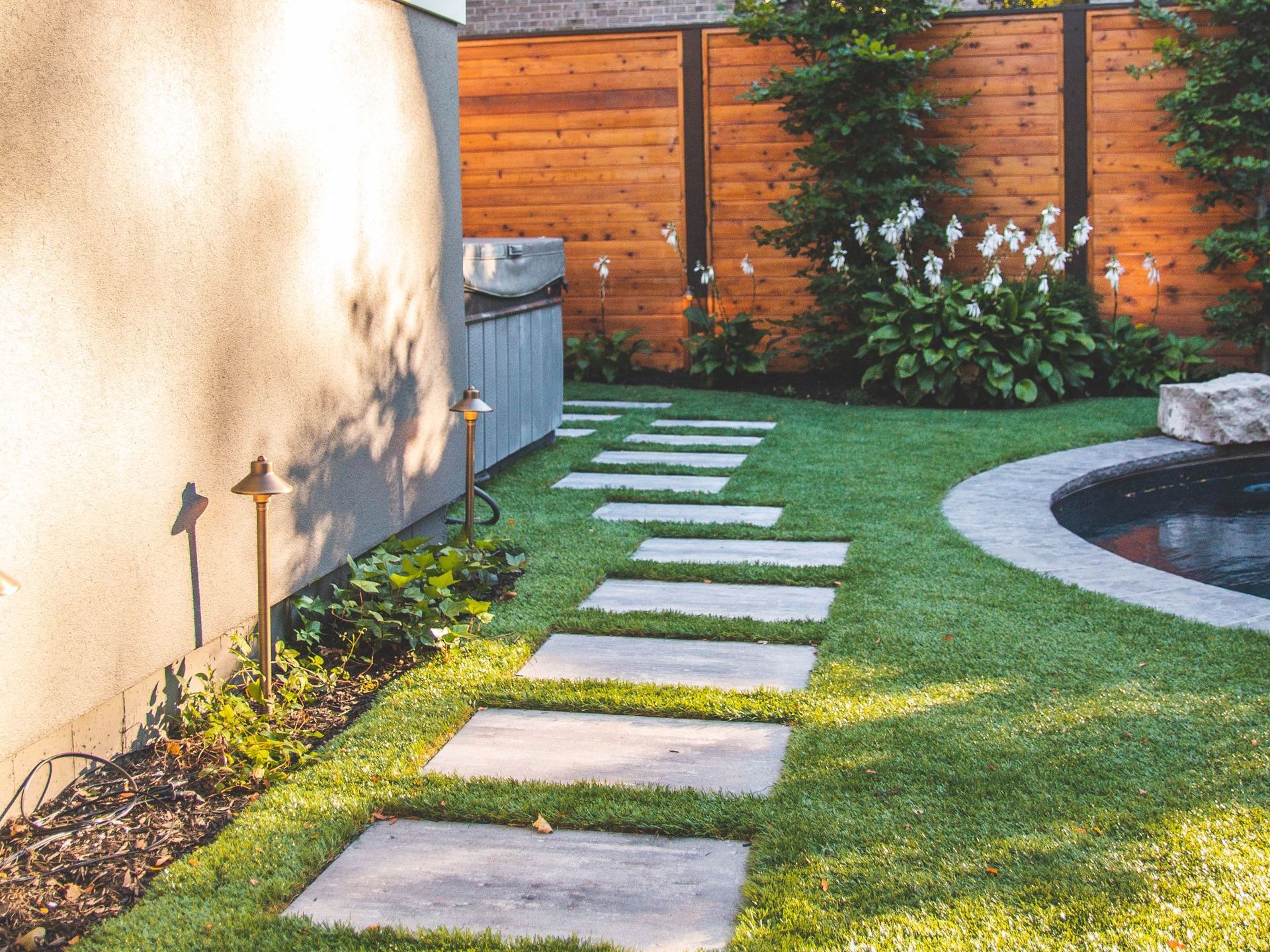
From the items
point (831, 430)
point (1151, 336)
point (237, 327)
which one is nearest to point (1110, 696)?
point (237, 327)

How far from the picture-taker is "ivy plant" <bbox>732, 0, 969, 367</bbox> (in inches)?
324

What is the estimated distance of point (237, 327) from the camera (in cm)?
294

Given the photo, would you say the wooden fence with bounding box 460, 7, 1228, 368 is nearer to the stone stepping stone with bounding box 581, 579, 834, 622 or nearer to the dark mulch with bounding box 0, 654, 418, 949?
the stone stepping stone with bounding box 581, 579, 834, 622

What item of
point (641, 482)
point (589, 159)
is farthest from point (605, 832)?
point (589, 159)

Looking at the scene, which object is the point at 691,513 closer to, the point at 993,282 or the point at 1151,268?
the point at 993,282

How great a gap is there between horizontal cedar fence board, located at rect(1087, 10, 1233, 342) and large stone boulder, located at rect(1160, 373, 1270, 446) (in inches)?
82.5

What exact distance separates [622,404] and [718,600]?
14.9ft

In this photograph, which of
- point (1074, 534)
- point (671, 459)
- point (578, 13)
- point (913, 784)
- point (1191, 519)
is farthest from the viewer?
point (578, 13)

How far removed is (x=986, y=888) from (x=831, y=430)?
515 cm

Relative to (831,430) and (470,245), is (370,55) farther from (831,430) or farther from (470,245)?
(831,430)

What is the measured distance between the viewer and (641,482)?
5.77 meters

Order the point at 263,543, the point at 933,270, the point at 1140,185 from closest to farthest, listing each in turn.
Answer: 1. the point at 263,543
2. the point at 933,270
3. the point at 1140,185

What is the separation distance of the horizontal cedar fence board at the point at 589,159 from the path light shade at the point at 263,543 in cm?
655

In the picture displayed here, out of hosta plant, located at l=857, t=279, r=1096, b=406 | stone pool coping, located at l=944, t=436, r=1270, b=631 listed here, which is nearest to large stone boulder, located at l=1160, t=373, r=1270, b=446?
stone pool coping, located at l=944, t=436, r=1270, b=631
